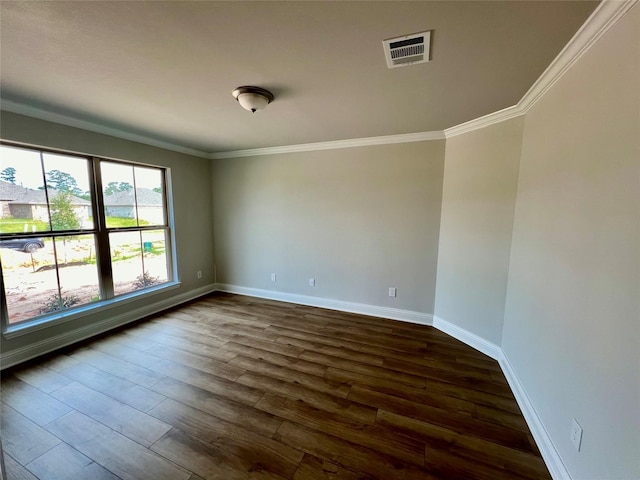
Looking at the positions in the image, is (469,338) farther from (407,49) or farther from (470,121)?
(407,49)

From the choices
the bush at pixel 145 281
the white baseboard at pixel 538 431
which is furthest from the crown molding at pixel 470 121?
the white baseboard at pixel 538 431

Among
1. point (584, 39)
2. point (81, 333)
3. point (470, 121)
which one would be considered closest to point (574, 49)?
point (584, 39)

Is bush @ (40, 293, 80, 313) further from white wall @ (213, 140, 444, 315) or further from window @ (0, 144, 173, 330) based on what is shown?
white wall @ (213, 140, 444, 315)

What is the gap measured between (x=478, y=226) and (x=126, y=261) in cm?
440

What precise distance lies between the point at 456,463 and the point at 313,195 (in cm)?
316

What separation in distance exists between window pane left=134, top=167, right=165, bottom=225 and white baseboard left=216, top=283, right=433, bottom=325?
5.41ft

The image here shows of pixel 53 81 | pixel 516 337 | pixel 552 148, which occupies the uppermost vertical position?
pixel 53 81

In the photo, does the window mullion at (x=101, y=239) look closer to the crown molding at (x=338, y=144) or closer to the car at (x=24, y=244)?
the car at (x=24, y=244)

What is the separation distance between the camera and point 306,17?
4.03 feet

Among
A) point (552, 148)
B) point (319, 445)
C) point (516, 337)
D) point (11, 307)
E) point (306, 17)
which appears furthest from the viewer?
point (11, 307)

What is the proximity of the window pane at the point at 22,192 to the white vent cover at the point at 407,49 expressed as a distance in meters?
3.39

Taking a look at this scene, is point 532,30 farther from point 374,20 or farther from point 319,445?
point 319,445

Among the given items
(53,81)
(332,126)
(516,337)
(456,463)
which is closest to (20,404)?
(53,81)

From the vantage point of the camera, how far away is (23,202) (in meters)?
2.34
